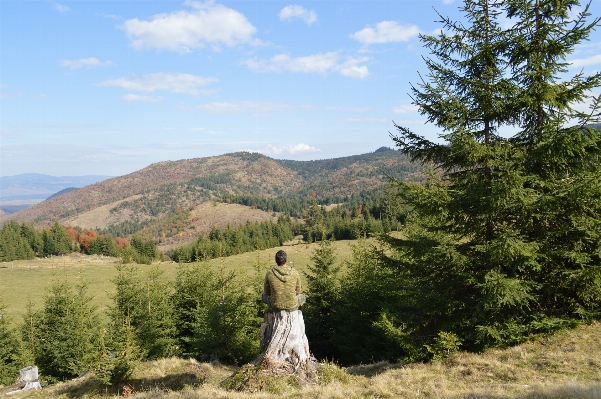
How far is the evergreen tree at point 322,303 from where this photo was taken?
26516 millimetres

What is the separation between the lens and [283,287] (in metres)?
9.89

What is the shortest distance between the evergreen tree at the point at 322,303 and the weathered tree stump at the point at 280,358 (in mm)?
16810

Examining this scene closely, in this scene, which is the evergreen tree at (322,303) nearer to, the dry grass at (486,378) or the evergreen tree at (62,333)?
the dry grass at (486,378)

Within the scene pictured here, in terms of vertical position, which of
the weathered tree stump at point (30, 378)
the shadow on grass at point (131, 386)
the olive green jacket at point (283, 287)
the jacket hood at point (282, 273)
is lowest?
the weathered tree stump at point (30, 378)

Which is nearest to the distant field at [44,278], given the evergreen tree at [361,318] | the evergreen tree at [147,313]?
the evergreen tree at [147,313]

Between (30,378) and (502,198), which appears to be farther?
(30,378)

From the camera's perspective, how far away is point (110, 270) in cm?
8194

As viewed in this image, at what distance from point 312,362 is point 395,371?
2.84m

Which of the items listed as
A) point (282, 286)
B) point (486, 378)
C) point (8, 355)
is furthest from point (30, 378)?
point (486, 378)

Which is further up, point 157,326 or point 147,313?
point 147,313

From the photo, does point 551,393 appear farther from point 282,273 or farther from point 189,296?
point 189,296

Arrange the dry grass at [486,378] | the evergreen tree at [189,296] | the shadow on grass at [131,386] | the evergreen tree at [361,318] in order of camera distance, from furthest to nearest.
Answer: the evergreen tree at [189,296]
the evergreen tree at [361,318]
the shadow on grass at [131,386]
the dry grass at [486,378]

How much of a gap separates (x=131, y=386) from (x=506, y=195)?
1896 cm

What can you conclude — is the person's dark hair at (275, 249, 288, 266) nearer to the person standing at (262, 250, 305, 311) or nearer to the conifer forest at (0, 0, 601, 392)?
the person standing at (262, 250, 305, 311)
